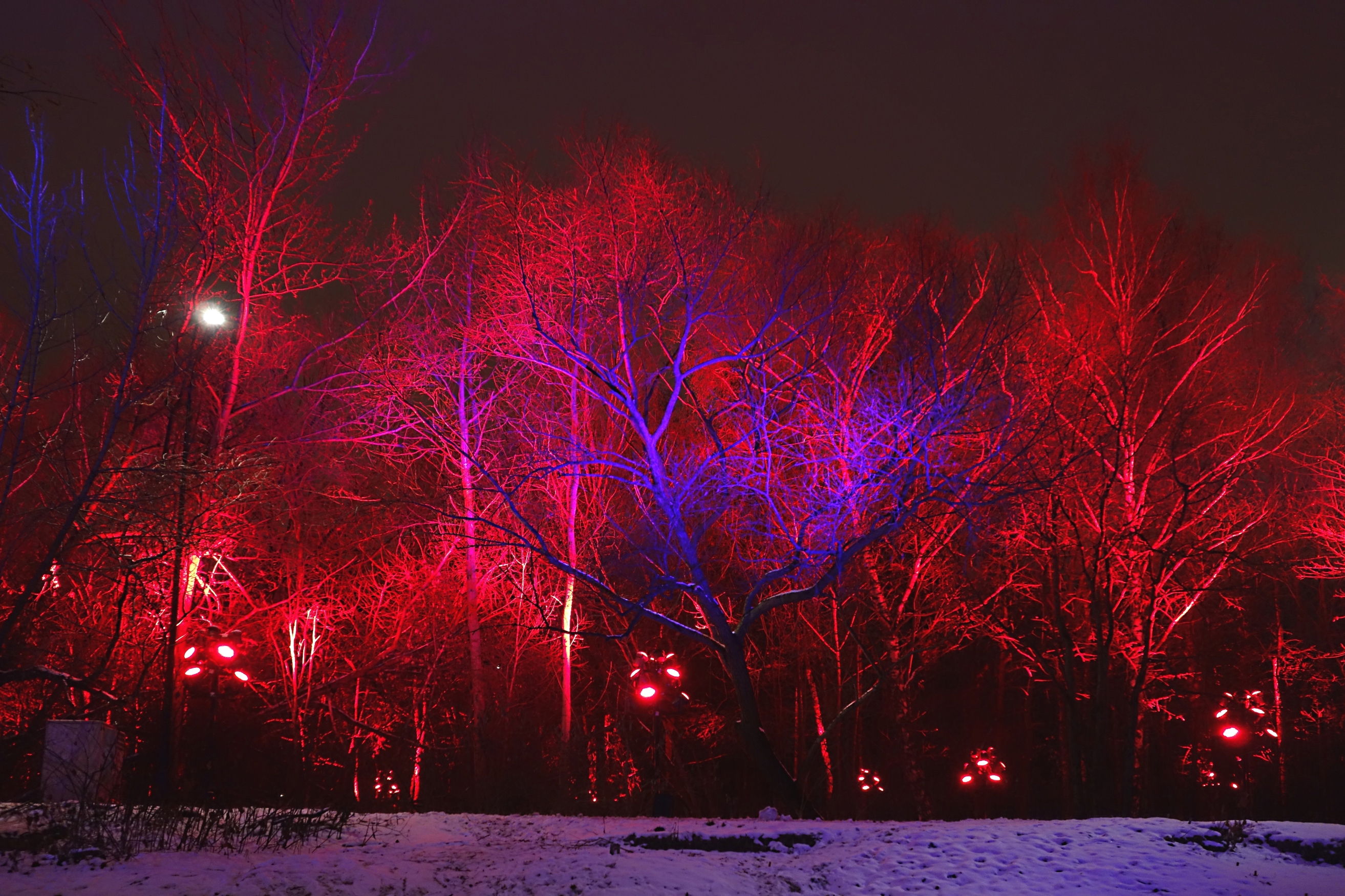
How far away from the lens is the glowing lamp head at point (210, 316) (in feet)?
31.0

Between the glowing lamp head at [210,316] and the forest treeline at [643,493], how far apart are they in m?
0.07

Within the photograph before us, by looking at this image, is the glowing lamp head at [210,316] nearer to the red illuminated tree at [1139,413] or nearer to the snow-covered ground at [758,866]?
the snow-covered ground at [758,866]

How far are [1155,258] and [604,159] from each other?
361 inches

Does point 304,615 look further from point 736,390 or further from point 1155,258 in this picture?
point 1155,258

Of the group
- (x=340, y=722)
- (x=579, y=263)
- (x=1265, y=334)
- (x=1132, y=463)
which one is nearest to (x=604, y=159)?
(x=579, y=263)

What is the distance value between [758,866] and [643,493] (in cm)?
730

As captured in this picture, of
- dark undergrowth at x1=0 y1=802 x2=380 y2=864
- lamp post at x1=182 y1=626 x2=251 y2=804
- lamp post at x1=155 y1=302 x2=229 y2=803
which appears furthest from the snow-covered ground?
lamp post at x1=182 y1=626 x2=251 y2=804

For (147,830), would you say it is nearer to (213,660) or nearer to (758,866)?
(758,866)

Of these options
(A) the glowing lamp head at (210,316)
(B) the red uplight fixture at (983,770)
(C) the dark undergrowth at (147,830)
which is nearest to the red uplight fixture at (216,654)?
(A) the glowing lamp head at (210,316)

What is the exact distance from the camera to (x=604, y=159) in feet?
37.5

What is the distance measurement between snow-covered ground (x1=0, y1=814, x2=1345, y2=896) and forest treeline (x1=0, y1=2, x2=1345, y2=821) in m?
2.09

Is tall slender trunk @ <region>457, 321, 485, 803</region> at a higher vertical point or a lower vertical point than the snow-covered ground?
higher

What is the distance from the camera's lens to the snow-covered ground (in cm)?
513

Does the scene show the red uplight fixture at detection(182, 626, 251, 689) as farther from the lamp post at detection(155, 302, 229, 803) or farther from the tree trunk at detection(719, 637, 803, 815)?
the tree trunk at detection(719, 637, 803, 815)
